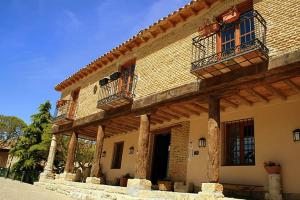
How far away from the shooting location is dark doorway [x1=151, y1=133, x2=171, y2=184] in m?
12.5

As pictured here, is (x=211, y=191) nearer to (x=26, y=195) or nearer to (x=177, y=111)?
(x=177, y=111)

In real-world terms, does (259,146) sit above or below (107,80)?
below

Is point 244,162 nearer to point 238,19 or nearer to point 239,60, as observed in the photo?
point 239,60

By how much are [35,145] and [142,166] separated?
45.0ft

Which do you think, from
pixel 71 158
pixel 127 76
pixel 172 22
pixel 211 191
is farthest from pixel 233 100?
pixel 71 158

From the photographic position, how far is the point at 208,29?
852 cm

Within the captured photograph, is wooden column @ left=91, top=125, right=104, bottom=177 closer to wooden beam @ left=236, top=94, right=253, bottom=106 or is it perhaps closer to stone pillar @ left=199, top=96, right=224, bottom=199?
stone pillar @ left=199, top=96, right=224, bottom=199

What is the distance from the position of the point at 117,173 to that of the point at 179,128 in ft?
17.3

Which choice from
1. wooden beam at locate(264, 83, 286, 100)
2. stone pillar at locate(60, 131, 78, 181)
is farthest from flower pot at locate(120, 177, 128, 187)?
wooden beam at locate(264, 83, 286, 100)

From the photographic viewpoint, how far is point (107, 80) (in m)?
12.8

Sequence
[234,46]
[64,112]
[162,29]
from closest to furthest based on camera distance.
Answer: [234,46] → [162,29] → [64,112]

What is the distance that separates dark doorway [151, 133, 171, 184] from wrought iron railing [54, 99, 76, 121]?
17.1 ft

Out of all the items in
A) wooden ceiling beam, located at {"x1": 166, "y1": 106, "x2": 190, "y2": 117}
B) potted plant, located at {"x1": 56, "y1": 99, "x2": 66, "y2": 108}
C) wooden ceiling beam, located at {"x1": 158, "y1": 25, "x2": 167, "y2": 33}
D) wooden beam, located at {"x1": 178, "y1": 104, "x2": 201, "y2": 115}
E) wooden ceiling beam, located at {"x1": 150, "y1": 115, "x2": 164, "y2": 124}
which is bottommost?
wooden ceiling beam, located at {"x1": 150, "y1": 115, "x2": 164, "y2": 124}

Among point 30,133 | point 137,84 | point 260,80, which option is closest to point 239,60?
point 260,80
